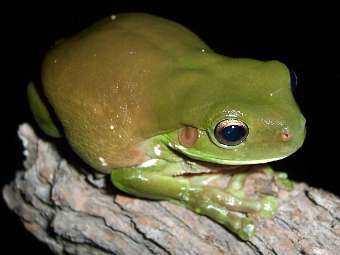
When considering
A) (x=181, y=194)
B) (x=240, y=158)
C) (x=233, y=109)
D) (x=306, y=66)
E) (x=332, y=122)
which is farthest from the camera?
(x=306, y=66)

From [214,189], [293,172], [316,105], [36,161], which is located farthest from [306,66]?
[36,161]

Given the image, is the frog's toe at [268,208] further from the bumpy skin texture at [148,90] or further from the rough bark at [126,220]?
the bumpy skin texture at [148,90]

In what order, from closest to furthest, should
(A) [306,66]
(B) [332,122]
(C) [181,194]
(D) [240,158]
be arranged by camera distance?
(D) [240,158]
(C) [181,194]
(B) [332,122]
(A) [306,66]

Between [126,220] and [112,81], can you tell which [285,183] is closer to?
[126,220]

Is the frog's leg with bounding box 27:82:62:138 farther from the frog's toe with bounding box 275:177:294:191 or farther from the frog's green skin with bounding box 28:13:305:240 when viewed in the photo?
the frog's toe with bounding box 275:177:294:191

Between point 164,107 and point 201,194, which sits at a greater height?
point 164,107

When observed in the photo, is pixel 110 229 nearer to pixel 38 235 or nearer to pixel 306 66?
pixel 38 235

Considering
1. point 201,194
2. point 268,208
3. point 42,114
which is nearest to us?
point 268,208

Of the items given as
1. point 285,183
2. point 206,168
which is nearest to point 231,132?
point 206,168
